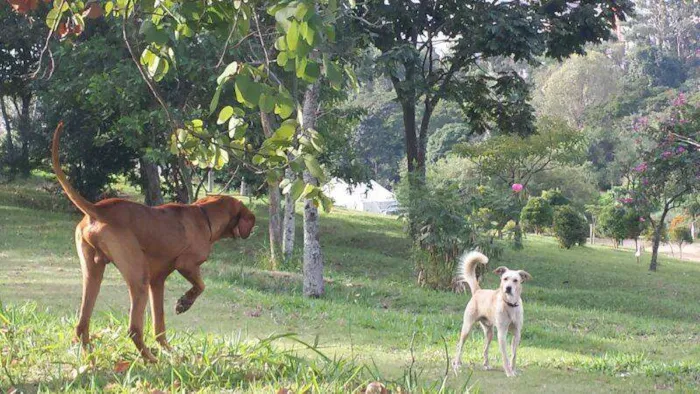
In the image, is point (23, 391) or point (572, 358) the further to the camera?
point (572, 358)

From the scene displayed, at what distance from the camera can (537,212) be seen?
3675cm

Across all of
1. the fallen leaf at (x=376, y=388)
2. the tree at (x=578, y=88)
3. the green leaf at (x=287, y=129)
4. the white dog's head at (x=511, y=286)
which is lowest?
the fallen leaf at (x=376, y=388)

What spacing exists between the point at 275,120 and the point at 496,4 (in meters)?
5.71

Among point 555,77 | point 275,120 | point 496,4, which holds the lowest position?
point 275,120

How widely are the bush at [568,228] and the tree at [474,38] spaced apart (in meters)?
10.3

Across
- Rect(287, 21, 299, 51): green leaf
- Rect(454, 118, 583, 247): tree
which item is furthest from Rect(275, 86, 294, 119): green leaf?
Rect(454, 118, 583, 247): tree

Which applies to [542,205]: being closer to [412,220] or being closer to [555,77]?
[412,220]

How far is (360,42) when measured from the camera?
711 inches

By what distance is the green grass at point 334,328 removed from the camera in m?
4.98

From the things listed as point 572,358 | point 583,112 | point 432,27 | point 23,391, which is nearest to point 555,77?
point 583,112

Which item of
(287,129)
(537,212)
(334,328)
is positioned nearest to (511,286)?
(334,328)

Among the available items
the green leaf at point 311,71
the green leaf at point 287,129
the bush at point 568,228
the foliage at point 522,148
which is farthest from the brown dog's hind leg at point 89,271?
the foliage at point 522,148

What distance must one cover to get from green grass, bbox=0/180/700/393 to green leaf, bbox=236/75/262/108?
1702 millimetres

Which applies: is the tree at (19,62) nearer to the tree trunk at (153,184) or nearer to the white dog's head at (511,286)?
the tree trunk at (153,184)
